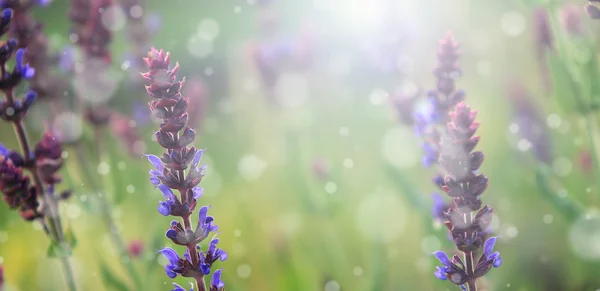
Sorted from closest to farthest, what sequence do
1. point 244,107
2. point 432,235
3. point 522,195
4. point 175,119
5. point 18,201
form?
point 175,119, point 18,201, point 432,235, point 522,195, point 244,107

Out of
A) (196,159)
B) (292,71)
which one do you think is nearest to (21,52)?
(196,159)

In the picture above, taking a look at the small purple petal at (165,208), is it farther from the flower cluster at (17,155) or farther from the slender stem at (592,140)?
the slender stem at (592,140)

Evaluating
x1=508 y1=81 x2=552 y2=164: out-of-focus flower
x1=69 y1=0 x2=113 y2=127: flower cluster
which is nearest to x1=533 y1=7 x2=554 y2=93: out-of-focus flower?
x1=508 y1=81 x2=552 y2=164: out-of-focus flower

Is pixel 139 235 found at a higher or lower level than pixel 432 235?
higher

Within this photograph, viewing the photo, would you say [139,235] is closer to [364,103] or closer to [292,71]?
[292,71]

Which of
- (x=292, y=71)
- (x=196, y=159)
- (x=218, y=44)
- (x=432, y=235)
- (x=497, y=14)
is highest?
(x=218, y=44)

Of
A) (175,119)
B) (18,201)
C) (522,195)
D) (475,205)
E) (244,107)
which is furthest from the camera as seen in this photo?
(244,107)

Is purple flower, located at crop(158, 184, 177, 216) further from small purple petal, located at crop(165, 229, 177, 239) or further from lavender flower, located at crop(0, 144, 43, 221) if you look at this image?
lavender flower, located at crop(0, 144, 43, 221)

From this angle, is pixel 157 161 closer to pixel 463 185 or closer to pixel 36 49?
pixel 463 185
